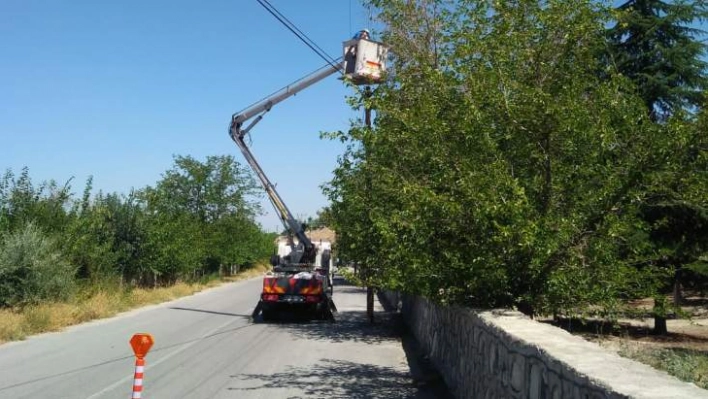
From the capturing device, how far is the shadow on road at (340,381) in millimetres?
8914

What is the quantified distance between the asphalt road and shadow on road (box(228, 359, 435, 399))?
0.05ft

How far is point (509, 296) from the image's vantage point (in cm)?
778

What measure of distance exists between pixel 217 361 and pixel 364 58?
9.09 metres

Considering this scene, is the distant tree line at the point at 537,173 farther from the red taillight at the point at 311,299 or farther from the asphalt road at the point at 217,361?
the red taillight at the point at 311,299

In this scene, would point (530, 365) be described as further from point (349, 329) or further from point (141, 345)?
point (349, 329)

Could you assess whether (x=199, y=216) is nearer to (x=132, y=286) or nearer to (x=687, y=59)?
(x=132, y=286)

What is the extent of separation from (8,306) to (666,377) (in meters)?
18.1

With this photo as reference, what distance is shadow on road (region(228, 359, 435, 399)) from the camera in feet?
29.2

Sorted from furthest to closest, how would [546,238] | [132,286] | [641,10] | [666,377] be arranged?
1. [132,286]
2. [641,10]
3. [546,238]
4. [666,377]

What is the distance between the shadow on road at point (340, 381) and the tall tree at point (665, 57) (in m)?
9.73

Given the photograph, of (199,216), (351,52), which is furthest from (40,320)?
(199,216)

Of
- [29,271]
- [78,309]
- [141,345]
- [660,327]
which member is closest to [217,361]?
[141,345]

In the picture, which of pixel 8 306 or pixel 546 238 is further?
pixel 8 306

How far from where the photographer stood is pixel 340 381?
9852 mm
